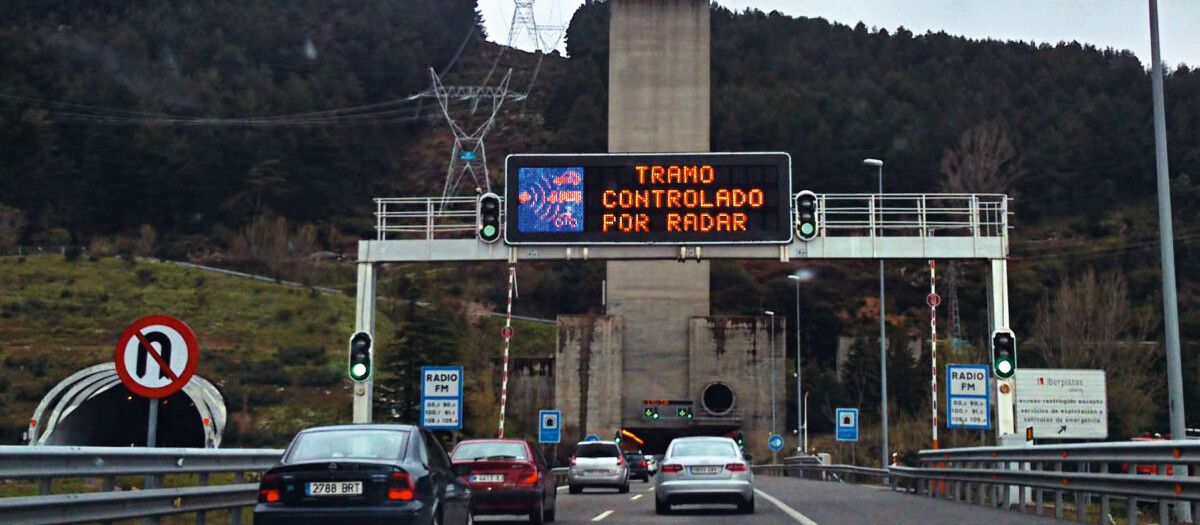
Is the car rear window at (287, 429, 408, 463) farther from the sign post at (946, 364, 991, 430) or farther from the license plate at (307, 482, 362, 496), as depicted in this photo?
the sign post at (946, 364, 991, 430)

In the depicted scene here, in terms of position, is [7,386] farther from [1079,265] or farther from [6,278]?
[1079,265]

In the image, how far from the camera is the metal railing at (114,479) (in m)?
11.2

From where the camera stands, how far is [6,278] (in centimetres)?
9975

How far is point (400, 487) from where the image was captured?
13.5 metres

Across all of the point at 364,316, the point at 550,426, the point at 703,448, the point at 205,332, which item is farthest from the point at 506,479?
the point at 205,332

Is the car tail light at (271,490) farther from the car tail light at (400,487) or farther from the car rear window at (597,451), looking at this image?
the car rear window at (597,451)

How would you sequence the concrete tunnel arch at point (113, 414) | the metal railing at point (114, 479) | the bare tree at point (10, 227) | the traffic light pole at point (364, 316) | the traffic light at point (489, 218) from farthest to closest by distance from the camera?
the bare tree at point (10, 227) < the concrete tunnel arch at point (113, 414) < the traffic light pole at point (364, 316) < the traffic light at point (489, 218) < the metal railing at point (114, 479)

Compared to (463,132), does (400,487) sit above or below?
below

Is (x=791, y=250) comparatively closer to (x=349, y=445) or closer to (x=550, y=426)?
(x=349, y=445)

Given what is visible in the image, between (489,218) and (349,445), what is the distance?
576 inches

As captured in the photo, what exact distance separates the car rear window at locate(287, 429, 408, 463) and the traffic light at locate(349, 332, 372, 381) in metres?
13.3

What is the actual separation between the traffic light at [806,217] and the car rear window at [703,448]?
6138mm

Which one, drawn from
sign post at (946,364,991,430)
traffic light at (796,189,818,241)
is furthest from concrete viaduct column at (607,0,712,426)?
traffic light at (796,189,818,241)

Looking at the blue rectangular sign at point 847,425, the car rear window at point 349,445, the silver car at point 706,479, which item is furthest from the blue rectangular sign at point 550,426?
the car rear window at point 349,445
